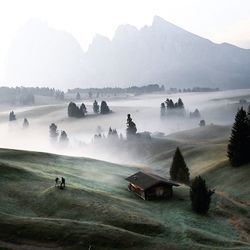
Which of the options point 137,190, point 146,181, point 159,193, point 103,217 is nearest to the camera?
point 103,217

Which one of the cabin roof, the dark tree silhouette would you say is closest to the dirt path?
the dark tree silhouette

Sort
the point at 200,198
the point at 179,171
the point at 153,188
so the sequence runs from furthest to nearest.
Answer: the point at 179,171
the point at 153,188
the point at 200,198

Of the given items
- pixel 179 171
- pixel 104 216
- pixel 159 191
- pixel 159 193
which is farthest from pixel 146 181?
pixel 179 171

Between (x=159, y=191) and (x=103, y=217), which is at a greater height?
(x=103, y=217)

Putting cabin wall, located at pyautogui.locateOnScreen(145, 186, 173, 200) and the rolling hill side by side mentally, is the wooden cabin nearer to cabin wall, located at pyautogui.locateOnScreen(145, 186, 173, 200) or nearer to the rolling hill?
cabin wall, located at pyautogui.locateOnScreen(145, 186, 173, 200)

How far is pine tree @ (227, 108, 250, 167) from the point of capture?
95.8 metres

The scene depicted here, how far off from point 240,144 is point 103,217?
172ft

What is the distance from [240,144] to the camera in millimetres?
96625

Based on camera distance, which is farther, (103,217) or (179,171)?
(179,171)

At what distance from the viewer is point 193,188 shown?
65.8 meters

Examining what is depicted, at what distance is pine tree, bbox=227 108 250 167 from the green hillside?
11.5 m

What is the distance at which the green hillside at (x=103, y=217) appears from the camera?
45969 mm

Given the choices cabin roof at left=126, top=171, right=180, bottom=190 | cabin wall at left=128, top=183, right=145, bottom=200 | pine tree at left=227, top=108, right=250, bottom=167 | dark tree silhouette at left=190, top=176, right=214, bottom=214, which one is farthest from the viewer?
pine tree at left=227, top=108, right=250, bottom=167

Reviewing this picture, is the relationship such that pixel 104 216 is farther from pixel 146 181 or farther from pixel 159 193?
pixel 146 181
